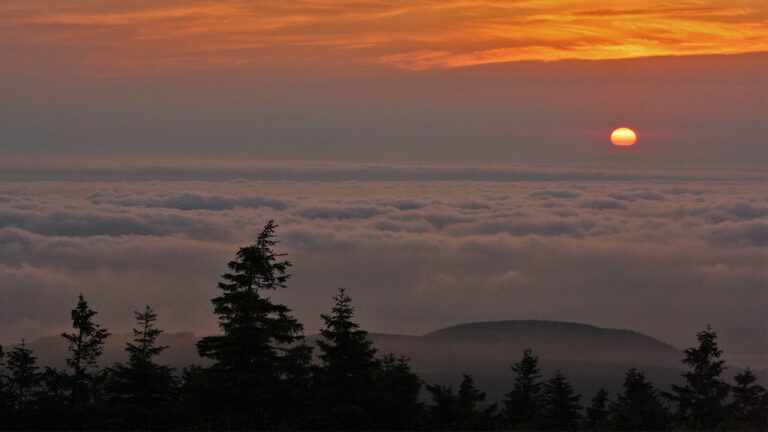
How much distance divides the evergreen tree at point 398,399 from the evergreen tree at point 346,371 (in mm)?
250

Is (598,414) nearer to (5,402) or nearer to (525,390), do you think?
(525,390)

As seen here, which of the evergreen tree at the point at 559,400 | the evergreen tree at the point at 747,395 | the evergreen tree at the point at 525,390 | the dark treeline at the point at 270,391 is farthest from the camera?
the evergreen tree at the point at 525,390

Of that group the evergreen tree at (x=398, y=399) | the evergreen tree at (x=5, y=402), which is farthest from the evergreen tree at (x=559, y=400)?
the evergreen tree at (x=5, y=402)

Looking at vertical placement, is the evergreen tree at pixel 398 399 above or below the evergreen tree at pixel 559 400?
below

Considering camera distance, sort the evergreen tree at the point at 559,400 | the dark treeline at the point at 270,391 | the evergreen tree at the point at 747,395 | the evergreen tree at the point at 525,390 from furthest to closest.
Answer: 1. the evergreen tree at the point at 525,390
2. the evergreen tree at the point at 559,400
3. the evergreen tree at the point at 747,395
4. the dark treeline at the point at 270,391

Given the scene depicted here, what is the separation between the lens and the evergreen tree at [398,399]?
2171 centimetres

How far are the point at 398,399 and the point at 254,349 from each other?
4.89 metres

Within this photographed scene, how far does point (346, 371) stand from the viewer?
23.0 m

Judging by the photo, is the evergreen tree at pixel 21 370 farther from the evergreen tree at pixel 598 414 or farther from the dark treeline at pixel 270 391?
the evergreen tree at pixel 598 414

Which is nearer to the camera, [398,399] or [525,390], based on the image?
[398,399]

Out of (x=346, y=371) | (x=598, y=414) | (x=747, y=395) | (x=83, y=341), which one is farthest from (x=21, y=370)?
(x=747, y=395)

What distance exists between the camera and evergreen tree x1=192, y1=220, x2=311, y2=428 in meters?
23.9

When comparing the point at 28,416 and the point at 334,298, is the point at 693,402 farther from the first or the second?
the point at 28,416

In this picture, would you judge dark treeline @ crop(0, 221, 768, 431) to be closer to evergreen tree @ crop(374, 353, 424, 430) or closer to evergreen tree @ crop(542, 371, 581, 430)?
evergreen tree @ crop(374, 353, 424, 430)
